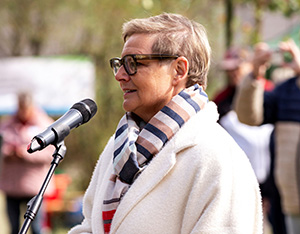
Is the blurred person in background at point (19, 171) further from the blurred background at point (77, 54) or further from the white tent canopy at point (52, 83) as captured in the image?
the white tent canopy at point (52, 83)

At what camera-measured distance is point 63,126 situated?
8.48 ft

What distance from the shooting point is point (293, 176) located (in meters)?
5.31

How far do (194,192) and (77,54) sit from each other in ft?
40.2

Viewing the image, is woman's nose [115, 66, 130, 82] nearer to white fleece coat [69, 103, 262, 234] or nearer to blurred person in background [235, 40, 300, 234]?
white fleece coat [69, 103, 262, 234]

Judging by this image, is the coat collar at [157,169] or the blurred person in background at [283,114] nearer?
the coat collar at [157,169]

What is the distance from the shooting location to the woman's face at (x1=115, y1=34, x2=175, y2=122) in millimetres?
2619

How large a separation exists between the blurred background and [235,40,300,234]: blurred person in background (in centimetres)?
387

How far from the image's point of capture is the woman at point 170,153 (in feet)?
8.00

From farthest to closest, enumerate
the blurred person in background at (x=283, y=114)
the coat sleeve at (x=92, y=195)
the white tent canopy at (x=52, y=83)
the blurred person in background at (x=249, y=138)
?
the white tent canopy at (x=52, y=83), the blurred person in background at (x=249, y=138), the blurred person in background at (x=283, y=114), the coat sleeve at (x=92, y=195)

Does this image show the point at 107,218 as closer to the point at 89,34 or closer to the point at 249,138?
the point at 249,138

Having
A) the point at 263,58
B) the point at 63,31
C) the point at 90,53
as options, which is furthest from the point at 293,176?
the point at 63,31

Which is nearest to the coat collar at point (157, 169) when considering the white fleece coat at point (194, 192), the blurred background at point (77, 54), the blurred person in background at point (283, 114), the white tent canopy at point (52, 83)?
the white fleece coat at point (194, 192)

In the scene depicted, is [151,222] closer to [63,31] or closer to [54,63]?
[54,63]

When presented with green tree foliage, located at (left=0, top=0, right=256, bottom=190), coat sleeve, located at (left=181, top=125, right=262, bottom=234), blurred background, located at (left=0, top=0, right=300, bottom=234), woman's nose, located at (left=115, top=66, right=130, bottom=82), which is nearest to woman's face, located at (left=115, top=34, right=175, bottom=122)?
woman's nose, located at (left=115, top=66, right=130, bottom=82)
